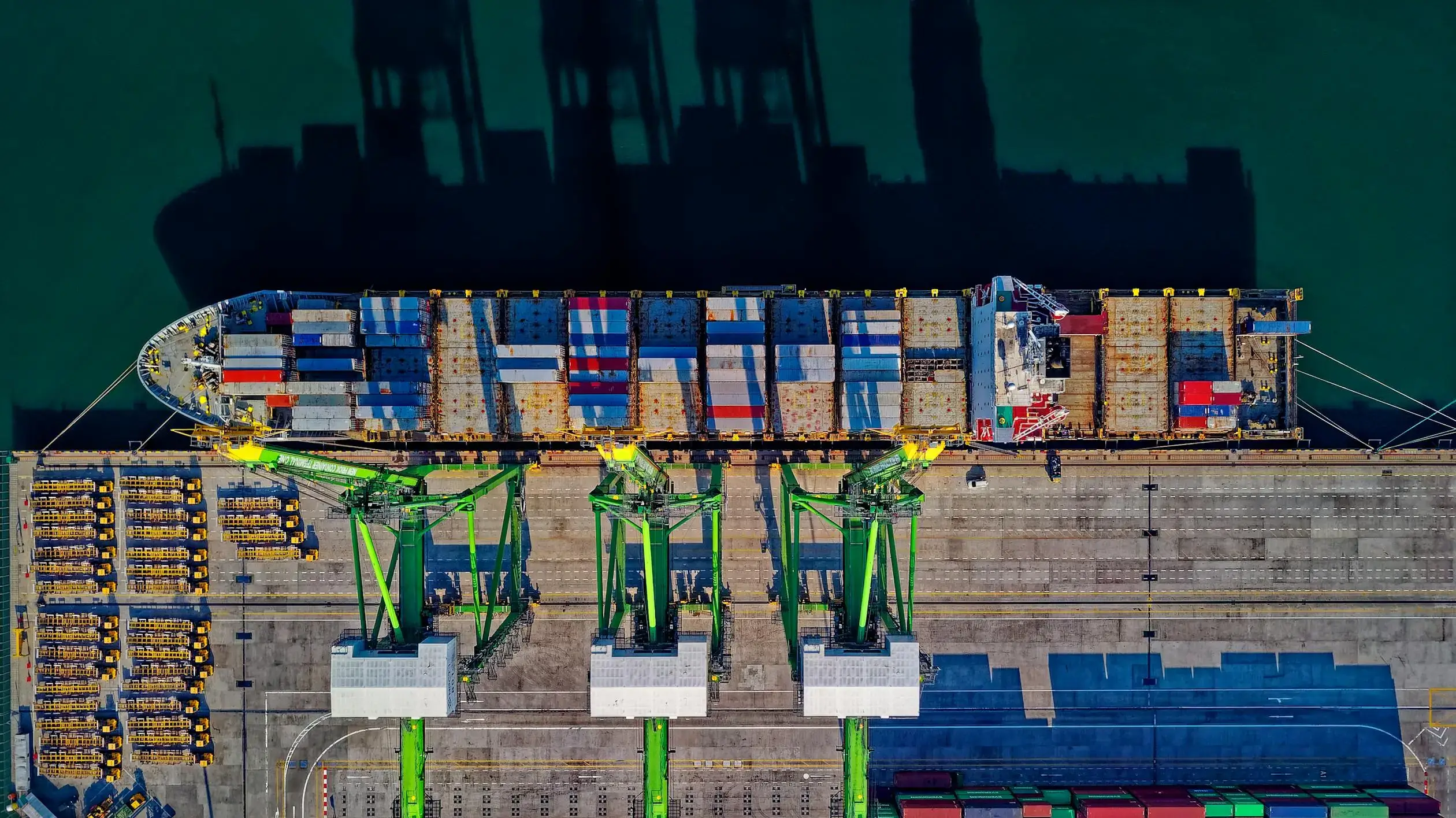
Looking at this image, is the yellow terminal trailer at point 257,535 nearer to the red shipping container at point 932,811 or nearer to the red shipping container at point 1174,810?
the red shipping container at point 932,811

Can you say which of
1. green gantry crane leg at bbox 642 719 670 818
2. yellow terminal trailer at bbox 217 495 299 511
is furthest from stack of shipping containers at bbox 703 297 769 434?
yellow terminal trailer at bbox 217 495 299 511

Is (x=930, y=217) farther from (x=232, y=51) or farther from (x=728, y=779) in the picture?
(x=232, y=51)

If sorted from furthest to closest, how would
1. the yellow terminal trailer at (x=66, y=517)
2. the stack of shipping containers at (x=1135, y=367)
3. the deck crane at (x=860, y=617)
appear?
the yellow terminal trailer at (x=66, y=517), the stack of shipping containers at (x=1135, y=367), the deck crane at (x=860, y=617)

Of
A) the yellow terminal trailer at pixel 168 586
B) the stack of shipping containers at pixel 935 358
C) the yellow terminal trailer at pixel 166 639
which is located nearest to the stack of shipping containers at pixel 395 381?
the yellow terminal trailer at pixel 168 586

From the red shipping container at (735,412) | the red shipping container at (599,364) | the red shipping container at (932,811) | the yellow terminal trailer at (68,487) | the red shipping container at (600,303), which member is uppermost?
the red shipping container at (600,303)

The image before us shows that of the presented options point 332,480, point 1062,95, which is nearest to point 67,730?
point 332,480
